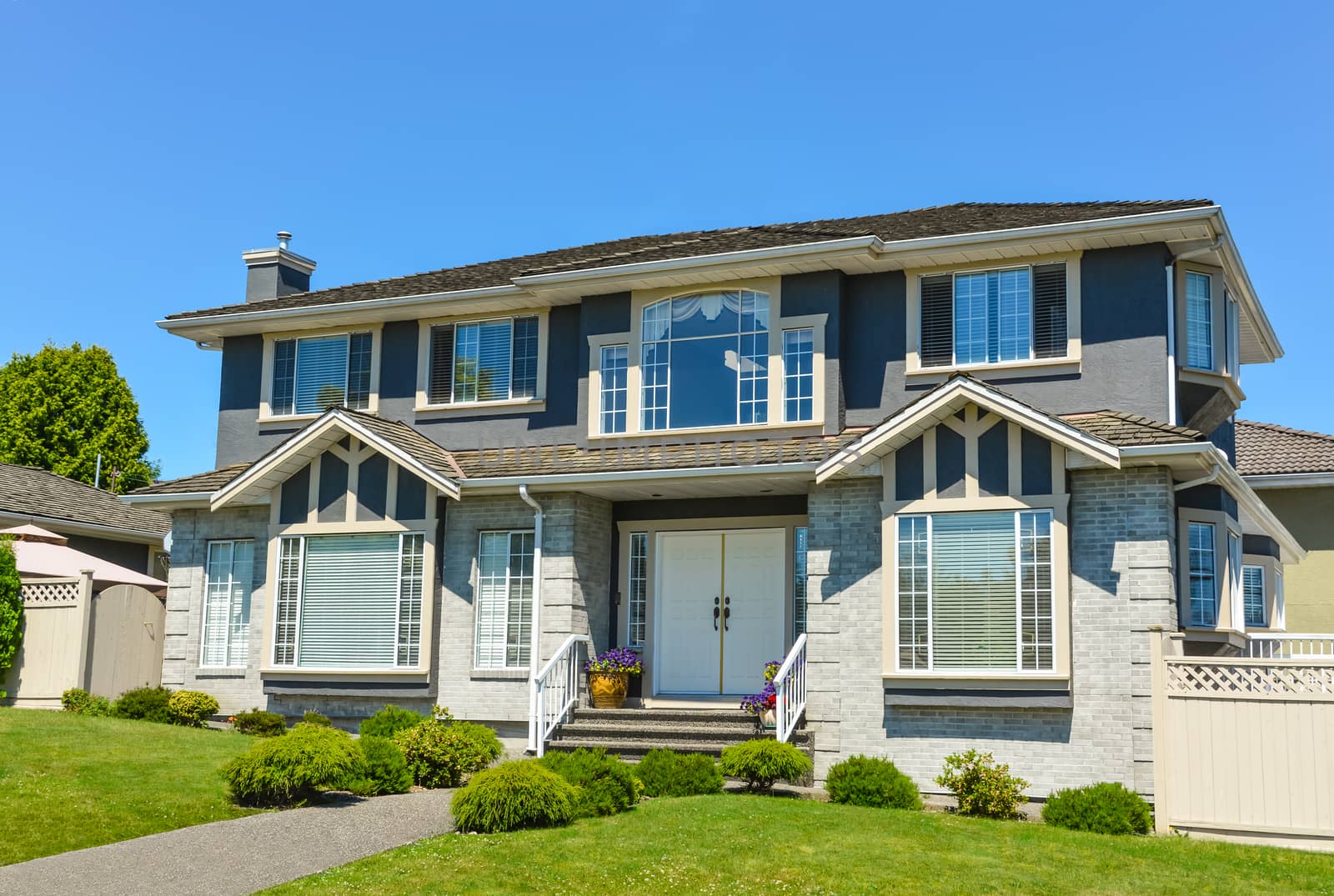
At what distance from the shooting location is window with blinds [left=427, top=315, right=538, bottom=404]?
2031 cm

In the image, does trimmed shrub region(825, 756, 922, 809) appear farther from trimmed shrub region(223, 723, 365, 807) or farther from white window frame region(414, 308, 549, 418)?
white window frame region(414, 308, 549, 418)

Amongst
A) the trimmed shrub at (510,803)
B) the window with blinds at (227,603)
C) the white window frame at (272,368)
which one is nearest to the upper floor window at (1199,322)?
the trimmed shrub at (510,803)

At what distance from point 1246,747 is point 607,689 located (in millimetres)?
8188

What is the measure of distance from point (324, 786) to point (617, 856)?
3.87 m

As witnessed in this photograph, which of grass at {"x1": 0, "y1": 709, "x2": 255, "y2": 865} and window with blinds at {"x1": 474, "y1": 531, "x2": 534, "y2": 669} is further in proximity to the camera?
window with blinds at {"x1": 474, "y1": 531, "x2": 534, "y2": 669}

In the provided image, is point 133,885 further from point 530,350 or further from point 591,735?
point 530,350

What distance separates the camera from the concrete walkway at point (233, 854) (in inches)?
414

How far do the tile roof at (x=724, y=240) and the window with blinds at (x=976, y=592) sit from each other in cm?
397

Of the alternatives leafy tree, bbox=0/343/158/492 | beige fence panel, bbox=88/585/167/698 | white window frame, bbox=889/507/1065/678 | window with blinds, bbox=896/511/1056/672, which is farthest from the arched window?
leafy tree, bbox=0/343/158/492

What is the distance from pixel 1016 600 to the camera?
15.5m

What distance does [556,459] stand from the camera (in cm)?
1911

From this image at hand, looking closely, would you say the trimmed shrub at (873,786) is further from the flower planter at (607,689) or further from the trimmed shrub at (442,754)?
the flower planter at (607,689)

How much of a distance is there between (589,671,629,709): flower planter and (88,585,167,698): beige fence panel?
7.65m

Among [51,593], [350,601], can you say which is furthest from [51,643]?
[350,601]
